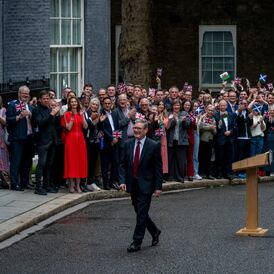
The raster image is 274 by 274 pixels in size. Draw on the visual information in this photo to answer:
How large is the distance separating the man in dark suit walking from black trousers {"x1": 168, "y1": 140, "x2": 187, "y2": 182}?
7.89 m

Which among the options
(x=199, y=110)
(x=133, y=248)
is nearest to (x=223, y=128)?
(x=199, y=110)


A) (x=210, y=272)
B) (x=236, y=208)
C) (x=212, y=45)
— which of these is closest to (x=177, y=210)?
(x=236, y=208)

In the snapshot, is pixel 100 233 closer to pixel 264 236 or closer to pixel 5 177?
pixel 264 236

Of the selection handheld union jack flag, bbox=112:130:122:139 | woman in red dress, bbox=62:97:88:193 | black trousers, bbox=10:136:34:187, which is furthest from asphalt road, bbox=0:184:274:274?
black trousers, bbox=10:136:34:187

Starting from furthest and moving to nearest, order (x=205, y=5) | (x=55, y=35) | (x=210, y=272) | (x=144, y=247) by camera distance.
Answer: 1. (x=205, y=5)
2. (x=55, y=35)
3. (x=144, y=247)
4. (x=210, y=272)

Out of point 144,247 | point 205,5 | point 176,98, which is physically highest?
point 205,5

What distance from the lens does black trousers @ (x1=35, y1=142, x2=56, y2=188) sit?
19359mm

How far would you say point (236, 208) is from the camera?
19000mm

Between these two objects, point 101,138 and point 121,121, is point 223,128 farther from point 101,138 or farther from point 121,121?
point 101,138

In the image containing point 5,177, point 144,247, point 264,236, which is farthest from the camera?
point 5,177

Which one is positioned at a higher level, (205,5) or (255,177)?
(205,5)

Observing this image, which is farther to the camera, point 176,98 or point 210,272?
point 176,98

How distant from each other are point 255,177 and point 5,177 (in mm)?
5766

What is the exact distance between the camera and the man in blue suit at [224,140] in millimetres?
23781
